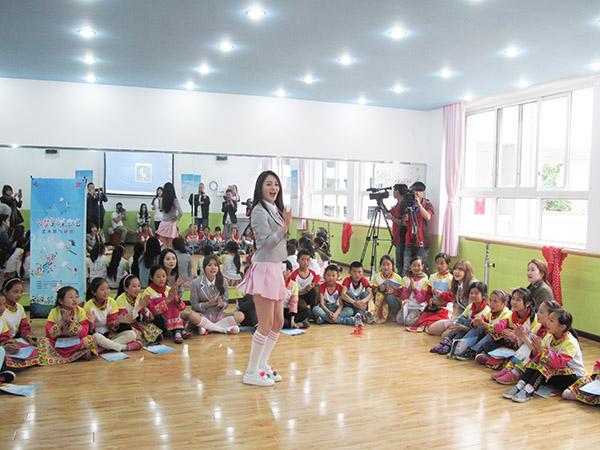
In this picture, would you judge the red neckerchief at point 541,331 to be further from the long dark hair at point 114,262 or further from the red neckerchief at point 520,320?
the long dark hair at point 114,262

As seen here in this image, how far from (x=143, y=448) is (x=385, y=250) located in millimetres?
5107

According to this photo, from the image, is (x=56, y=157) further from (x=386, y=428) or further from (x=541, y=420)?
(x=541, y=420)

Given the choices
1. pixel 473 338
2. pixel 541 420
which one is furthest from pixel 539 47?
pixel 541 420

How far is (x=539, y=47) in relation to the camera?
4453 mm

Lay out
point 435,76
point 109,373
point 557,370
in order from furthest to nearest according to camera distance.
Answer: point 435,76 → point 109,373 → point 557,370

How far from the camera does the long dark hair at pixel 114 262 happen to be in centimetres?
583

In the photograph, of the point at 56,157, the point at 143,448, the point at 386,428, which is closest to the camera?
the point at 143,448

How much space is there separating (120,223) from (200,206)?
0.94 meters

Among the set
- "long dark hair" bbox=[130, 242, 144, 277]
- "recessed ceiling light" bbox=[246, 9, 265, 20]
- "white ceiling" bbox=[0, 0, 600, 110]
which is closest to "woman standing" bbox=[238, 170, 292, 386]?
"recessed ceiling light" bbox=[246, 9, 265, 20]

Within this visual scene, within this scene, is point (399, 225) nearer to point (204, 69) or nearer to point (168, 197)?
point (168, 197)

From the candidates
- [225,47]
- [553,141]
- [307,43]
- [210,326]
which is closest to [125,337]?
[210,326]

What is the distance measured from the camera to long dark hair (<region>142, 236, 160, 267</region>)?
5809 mm

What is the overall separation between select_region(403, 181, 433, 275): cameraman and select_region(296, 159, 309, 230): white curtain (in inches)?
52.2

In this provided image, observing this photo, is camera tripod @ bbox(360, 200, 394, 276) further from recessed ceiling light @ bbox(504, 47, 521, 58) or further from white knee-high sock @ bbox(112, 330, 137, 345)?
white knee-high sock @ bbox(112, 330, 137, 345)
